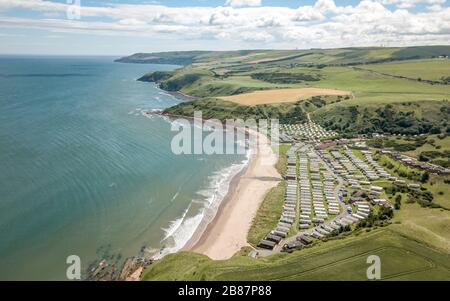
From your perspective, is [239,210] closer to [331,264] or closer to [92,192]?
[92,192]

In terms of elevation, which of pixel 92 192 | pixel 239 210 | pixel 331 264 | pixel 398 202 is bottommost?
pixel 239 210

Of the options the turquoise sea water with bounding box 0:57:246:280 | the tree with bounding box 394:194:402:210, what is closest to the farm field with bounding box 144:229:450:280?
the turquoise sea water with bounding box 0:57:246:280

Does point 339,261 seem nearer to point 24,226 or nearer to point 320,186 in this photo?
point 320,186

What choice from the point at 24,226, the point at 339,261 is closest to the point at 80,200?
the point at 24,226

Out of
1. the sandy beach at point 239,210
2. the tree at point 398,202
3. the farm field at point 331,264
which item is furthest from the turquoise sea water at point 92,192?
the tree at point 398,202

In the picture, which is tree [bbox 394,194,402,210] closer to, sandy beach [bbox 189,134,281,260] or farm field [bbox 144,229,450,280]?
farm field [bbox 144,229,450,280]

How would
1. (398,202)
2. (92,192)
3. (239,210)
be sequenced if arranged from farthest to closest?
(92,192), (239,210), (398,202)

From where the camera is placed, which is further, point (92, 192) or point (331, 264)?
point (92, 192)

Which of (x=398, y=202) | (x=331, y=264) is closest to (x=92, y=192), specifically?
(x=331, y=264)
